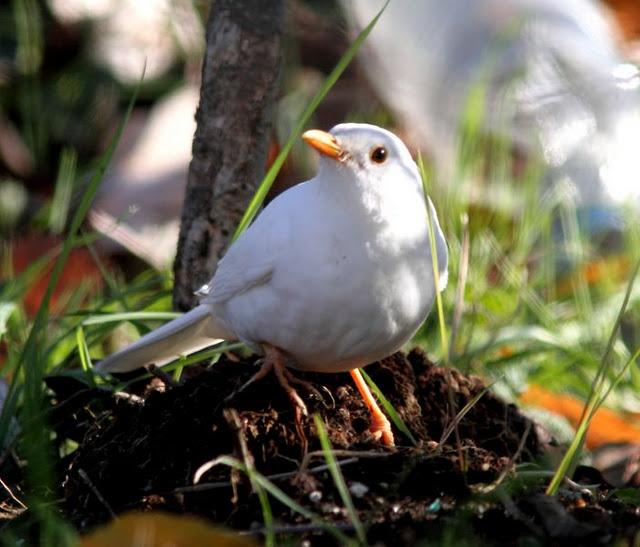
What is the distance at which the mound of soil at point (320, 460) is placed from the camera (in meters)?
2.18

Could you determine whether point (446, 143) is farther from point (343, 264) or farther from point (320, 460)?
point (320, 460)

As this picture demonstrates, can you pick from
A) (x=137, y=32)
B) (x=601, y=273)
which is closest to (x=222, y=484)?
(x=601, y=273)

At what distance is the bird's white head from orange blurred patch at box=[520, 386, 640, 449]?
136 cm

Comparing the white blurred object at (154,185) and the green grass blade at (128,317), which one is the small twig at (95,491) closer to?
the green grass blade at (128,317)

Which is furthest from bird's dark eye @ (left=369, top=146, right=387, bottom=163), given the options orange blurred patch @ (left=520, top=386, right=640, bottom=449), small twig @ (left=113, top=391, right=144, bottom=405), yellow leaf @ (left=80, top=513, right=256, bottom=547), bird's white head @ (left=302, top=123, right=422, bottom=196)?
orange blurred patch @ (left=520, top=386, right=640, bottom=449)

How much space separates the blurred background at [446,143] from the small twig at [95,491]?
925 millimetres

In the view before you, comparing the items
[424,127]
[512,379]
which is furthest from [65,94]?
[512,379]

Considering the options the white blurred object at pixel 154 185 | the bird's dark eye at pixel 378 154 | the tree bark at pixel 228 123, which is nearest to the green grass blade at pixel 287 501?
the bird's dark eye at pixel 378 154

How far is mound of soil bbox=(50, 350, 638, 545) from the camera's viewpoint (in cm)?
218

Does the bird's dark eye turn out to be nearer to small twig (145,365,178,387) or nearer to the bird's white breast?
the bird's white breast

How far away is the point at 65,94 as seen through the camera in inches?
250

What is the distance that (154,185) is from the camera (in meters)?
5.49

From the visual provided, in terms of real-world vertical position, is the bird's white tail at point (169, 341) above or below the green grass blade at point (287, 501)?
below

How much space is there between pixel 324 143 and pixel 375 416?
0.59 meters
